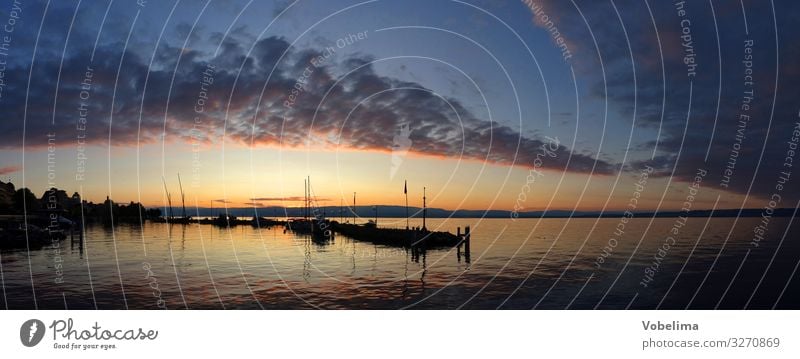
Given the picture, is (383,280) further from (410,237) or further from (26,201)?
(26,201)

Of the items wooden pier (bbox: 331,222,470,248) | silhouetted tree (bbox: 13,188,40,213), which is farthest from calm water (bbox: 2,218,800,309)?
silhouetted tree (bbox: 13,188,40,213)

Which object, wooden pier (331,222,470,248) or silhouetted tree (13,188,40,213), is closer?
wooden pier (331,222,470,248)

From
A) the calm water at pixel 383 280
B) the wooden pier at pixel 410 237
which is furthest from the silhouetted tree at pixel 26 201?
the wooden pier at pixel 410 237

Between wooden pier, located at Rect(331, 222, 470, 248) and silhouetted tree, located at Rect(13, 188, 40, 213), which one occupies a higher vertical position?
silhouetted tree, located at Rect(13, 188, 40, 213)

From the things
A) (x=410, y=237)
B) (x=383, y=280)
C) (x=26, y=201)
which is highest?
(x=26, y=201)

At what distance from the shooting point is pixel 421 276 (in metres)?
41.1

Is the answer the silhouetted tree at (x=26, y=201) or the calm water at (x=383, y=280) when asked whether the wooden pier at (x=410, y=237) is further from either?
the silhouetted tree at (x=26, y=201)

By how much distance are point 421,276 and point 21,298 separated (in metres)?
25.0

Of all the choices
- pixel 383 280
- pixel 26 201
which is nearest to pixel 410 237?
pixel 383 280

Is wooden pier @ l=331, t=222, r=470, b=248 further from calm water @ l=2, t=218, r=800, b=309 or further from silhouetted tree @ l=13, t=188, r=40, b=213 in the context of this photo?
silhouetted tree @ l=13, t=188, r=40, b=213

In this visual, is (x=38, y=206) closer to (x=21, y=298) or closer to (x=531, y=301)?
(x=21, y=298)

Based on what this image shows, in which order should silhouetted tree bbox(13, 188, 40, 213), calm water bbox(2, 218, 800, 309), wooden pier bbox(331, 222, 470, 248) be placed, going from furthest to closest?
1. silhouetted tree bbox(13, 188, 40, 213)
2. wooden pier bbox(331, 222, 470, 248)
3. calm water bbox(2, 218, 800, 309)

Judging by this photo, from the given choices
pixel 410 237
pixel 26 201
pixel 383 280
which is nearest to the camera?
pixel 383 280
